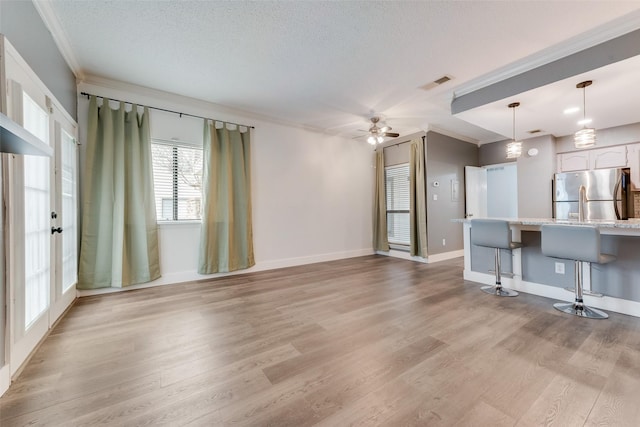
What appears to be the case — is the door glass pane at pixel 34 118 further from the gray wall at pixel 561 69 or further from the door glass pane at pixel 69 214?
the gray wall at pixel 561 69

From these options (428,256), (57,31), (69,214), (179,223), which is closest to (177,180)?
(179,223)

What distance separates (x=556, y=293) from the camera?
299cm

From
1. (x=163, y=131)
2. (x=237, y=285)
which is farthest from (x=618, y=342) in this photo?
(x=163, y=131)

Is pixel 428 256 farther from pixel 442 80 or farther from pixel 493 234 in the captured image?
pixel 442 80

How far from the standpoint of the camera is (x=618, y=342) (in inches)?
Answer: 79.2

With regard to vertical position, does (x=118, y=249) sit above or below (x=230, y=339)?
above

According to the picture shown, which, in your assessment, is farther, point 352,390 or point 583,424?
point 352,390

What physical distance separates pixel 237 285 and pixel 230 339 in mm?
1633

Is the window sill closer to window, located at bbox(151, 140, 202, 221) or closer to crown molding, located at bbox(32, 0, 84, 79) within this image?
window, located at bbox(151, 140, 202, 221)

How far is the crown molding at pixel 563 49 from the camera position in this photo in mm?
2307

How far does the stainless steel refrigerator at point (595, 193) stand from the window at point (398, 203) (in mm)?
2798

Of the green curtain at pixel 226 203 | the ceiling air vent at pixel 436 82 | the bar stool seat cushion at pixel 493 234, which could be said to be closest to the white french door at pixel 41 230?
the green curtain at pixel 226 203

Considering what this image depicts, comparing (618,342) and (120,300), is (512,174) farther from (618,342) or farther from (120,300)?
(120,300)

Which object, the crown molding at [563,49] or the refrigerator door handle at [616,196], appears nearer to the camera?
the crown molding at [563,49]
